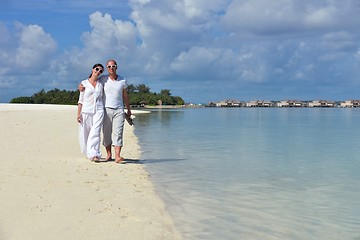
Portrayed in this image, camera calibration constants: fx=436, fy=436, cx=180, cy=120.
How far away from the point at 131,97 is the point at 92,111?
516 ft

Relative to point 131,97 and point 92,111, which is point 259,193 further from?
point 131,97

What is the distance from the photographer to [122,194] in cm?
679

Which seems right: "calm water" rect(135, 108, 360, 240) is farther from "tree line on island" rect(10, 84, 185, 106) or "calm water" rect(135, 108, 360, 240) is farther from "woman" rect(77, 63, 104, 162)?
"tree line on island" rect(10, 84, 185, 106)

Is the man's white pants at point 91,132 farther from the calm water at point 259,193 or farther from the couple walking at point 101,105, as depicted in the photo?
the calm water at point 259,193

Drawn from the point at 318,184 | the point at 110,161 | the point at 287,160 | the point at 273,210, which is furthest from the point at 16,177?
the point at 287,160

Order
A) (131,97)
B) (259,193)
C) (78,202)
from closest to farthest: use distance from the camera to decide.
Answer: (78,202), (259,193), (131,97)

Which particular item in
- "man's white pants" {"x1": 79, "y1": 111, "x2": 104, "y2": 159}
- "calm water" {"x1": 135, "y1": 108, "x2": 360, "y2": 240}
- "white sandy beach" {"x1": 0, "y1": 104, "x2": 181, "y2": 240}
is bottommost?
"calm water" {"x1": 135, "y1": 108, "x2": 360, "y2": 240}

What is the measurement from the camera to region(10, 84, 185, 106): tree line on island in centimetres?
12619

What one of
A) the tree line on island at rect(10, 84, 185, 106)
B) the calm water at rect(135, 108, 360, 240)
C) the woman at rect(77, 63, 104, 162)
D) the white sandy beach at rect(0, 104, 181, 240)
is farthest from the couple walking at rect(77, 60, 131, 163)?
the tree line on island at rect(10, 84, 185, 106)

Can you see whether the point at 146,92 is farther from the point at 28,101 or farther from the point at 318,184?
the point at 318,184

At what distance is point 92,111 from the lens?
9.80 m

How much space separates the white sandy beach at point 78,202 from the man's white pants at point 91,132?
0.34 m

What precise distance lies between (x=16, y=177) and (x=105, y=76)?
311 cm

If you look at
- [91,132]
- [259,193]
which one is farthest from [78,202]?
[91,132]
